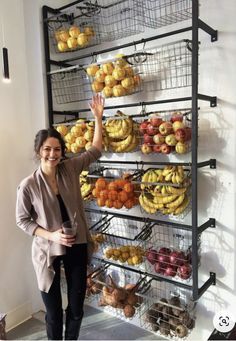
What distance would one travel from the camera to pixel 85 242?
1.75 m

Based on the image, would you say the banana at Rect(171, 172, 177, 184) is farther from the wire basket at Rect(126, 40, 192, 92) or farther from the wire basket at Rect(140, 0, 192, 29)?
the wire basket at Rect(140, 0, 192, 29)

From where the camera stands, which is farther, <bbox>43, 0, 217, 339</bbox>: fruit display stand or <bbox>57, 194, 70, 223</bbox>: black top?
<bbox>43, 0, 217, 339</bbox>: fruit display stand

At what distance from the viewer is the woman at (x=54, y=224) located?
1.63 metres

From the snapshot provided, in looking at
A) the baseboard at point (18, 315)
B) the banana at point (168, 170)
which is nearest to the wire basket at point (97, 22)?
the banana at point (168, 170)

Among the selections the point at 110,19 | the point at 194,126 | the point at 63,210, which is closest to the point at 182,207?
the point at 194,126

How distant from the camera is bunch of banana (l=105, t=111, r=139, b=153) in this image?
6.29 ft

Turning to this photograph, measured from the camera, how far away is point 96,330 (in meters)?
2.28

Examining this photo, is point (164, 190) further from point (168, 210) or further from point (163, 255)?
point (163, 255)

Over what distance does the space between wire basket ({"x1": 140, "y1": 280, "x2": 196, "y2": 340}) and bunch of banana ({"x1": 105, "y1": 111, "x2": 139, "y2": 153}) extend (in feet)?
3.26

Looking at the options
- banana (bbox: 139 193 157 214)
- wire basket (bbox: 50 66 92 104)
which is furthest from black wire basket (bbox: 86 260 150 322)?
wire basket (bbox: 50 66 92 104)

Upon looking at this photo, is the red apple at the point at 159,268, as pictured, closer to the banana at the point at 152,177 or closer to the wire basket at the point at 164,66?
the banana at the point at 152,177

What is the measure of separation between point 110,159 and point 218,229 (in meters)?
0.95

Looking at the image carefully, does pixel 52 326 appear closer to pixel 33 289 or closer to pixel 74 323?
pixel 74 323

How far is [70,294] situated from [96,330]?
0.70 meters
